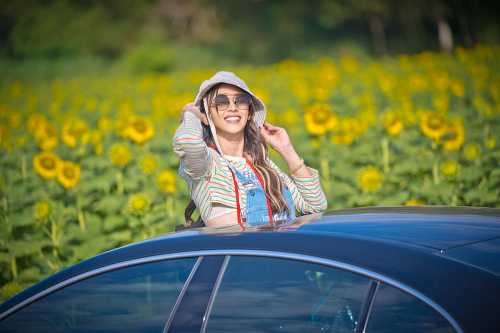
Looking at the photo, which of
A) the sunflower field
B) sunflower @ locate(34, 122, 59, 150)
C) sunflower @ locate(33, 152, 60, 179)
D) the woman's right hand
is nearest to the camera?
the woman's right hand

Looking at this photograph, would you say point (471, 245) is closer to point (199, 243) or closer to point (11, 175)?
point (199, 243)

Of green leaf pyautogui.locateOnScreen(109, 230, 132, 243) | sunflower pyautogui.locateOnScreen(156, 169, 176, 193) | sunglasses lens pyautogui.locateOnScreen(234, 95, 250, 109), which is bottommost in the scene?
green leaf pyautogui.locateOnScreen(109, 230, 132, 243)

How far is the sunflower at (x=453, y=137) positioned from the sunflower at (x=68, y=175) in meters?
3.17

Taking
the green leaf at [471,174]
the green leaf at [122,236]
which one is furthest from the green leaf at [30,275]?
the green leaf at [471,174]

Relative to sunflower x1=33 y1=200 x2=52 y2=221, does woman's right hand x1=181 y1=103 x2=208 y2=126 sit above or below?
above

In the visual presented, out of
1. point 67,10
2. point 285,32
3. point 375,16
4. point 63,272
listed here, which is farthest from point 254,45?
point 63,272

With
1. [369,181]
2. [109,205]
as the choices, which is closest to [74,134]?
[109,205]

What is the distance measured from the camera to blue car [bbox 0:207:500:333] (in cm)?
209

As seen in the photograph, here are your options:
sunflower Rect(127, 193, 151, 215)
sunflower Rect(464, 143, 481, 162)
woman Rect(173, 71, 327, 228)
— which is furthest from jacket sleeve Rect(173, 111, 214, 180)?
sunflower Rect(464, 143, 481, 162)

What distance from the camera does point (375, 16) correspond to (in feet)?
147

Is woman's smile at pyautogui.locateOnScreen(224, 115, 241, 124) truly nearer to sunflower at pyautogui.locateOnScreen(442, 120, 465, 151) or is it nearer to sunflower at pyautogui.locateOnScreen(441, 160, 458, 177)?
sunflower at pyautogui.locateOnScreen(441, 160, 458, 177)

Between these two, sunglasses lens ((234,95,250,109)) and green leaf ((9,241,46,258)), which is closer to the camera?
sunglasses lens ((234,95,250,109))

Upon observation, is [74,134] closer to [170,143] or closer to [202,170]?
[170,143]

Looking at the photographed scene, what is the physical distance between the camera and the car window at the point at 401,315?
205cm
